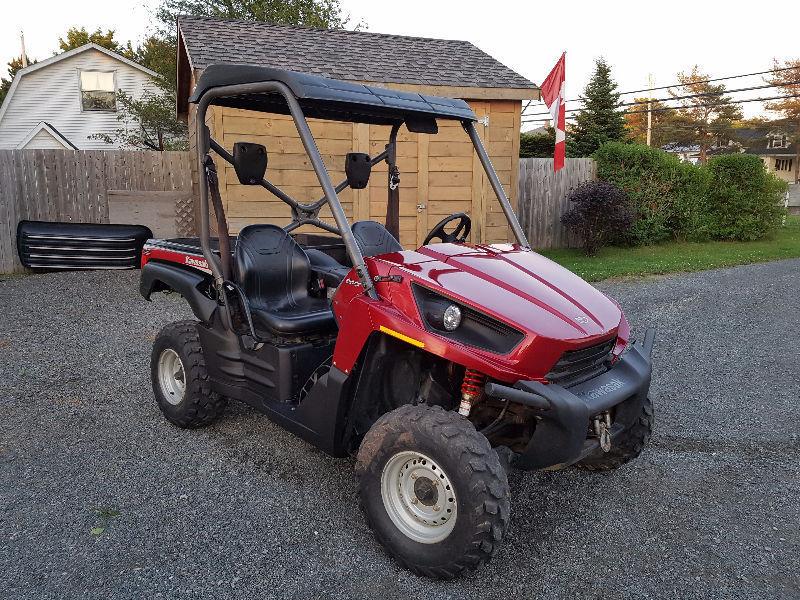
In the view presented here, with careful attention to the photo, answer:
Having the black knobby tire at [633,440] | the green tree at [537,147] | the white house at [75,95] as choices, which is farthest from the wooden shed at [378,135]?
the white house at [75,95]

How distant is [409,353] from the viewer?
10.0 ft

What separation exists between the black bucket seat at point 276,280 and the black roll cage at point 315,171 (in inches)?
4.7

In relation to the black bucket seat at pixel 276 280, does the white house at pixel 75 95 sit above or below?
above

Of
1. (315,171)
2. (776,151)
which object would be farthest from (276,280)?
(776,151)

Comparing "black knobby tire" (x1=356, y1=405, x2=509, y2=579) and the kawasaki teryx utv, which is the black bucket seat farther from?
"black knobby tire" (x1=356, y1=405, x2=509, y2=579)

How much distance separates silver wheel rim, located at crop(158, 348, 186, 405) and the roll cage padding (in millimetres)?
450

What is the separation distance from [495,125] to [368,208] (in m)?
2.51

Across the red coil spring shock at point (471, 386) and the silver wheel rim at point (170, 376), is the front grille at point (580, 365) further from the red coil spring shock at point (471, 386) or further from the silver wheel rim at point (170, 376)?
the silver wheel rim at point (170, 376)

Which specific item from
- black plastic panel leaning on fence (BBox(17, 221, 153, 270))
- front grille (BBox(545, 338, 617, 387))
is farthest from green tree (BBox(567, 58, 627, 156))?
front grille (BBox(545, 338, 617, 387))

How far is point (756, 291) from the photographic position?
29.1 feet

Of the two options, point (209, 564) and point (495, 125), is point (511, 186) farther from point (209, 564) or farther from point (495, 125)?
point (209, 564)

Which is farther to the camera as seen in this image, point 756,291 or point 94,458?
point 756,291

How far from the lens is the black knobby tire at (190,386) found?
3959mm

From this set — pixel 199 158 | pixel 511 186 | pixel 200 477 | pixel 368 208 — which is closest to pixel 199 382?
pixel 200 477
